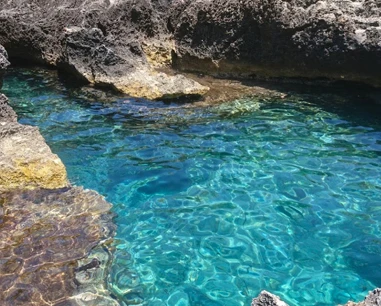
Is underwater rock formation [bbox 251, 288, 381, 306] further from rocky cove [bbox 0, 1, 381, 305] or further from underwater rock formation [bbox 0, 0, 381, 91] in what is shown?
underwater rock formation [bbox 0, 0, 381, 91]

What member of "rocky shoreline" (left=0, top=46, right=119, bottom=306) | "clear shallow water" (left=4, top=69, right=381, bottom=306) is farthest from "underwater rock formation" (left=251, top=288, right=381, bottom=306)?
"rocky shoreline" (left=0, top=46, right=119, bottom=306)

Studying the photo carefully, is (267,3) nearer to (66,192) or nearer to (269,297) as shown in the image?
(66,192)

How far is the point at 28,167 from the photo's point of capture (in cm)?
478

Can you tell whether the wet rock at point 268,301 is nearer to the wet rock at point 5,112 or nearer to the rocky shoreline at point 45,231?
the rocky shoreline at point 45,231

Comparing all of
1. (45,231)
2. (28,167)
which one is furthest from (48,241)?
(28,167)

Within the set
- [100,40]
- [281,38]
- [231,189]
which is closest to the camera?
[231,189]

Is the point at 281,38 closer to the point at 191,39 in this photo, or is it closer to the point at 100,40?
the point at 191,39

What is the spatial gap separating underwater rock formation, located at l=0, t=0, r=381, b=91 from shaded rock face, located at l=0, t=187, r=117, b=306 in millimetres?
3087

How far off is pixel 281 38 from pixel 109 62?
283cm

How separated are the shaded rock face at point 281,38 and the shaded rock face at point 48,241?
4.26 metres

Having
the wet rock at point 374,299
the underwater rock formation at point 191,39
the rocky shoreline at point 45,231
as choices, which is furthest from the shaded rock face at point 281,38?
the wet rock at point 374,299

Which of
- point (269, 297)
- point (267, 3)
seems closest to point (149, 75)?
point (267, 3)

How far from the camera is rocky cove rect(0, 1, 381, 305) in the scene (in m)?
3.92

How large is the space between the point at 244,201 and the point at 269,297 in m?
2.45
